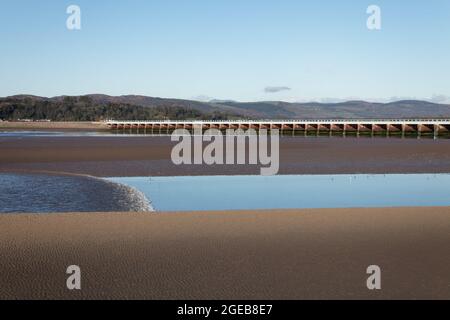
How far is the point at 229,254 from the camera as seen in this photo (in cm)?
890

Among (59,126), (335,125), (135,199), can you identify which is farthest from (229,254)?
(59,126)

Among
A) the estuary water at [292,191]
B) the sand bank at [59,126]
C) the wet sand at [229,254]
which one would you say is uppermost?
the wet sand at [229,254]

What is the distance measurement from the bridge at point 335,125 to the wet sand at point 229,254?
51830mm

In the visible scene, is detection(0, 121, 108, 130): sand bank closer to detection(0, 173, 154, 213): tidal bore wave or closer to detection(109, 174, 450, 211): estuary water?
detection(0, 173, 154, 213): tidal bore wave

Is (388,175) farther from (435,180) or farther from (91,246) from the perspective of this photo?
(91,246)

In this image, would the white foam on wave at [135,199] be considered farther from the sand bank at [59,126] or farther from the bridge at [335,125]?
the sand bank at [59,126]

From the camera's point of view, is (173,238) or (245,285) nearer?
(245,285)

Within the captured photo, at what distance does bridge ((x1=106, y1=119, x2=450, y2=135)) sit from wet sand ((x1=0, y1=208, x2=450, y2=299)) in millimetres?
51830

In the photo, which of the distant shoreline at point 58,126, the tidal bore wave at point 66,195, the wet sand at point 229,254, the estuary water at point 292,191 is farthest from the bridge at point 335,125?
the wet sand at point 229,254

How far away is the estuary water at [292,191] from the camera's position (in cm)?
1469

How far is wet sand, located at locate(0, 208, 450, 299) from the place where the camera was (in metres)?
A: 7.08

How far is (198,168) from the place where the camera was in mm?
24344
